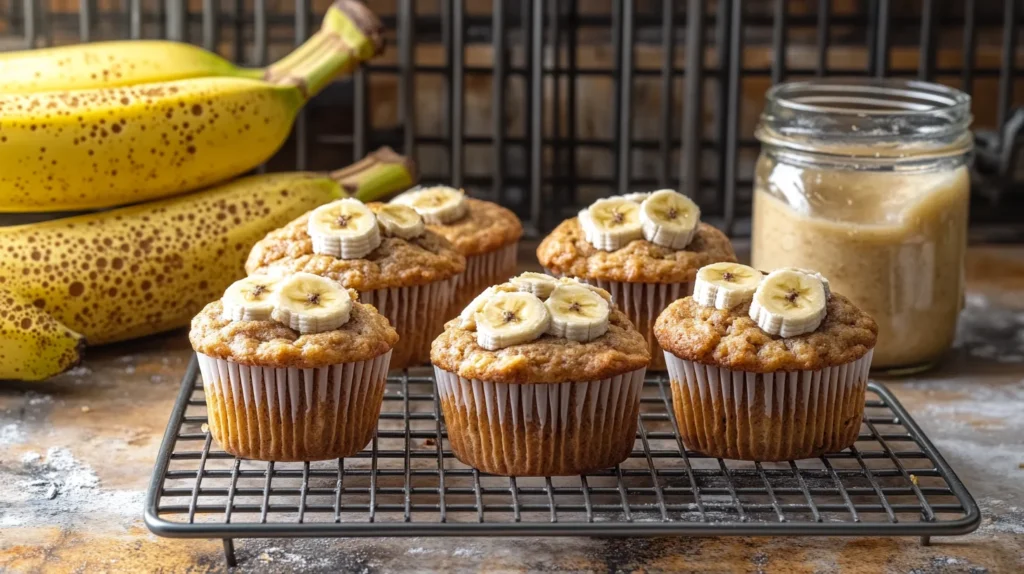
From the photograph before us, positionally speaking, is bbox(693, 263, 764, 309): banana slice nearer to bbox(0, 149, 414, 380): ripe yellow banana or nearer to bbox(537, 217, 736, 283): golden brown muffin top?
bbox(537, 217, 736, 283): golden brown muffin top

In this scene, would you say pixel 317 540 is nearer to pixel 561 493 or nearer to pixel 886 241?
pixel 561 493

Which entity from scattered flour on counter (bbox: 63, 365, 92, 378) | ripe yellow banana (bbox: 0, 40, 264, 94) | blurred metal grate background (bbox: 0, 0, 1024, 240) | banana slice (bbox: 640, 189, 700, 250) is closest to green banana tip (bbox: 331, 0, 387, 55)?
blurred metal grate background (bbox: 0, 0, 1024, 240)

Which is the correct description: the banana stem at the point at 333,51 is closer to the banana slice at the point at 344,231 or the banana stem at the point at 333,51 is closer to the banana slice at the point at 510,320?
the banana slice at the point at 344,231

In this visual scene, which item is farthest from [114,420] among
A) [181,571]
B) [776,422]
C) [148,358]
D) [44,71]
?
[776,422]

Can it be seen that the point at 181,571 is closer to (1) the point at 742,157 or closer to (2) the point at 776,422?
(2) the point at 776,422

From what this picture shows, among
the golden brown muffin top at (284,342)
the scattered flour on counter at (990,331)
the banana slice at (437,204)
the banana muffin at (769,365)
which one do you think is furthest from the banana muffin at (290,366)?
the scattered flour on counter at (990,331)

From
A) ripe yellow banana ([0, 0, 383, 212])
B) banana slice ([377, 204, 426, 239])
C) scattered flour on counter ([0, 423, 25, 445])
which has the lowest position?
scattered flour on counter ([0, 423, 25, 445])
